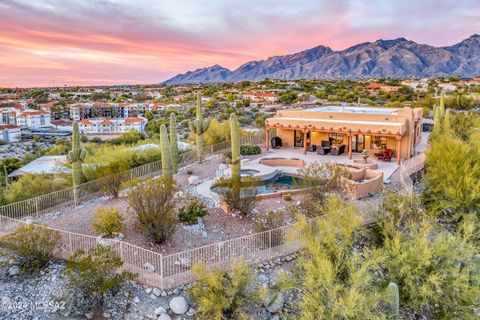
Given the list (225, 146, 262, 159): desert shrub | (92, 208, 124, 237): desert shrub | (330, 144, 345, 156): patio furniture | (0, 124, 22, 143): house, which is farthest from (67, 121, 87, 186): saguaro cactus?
(0, 124, 22, 143): house

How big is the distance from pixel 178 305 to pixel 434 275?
23.4 ft

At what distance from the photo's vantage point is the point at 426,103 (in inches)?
1905

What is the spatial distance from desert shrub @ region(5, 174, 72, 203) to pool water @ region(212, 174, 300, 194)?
8544 millimetres

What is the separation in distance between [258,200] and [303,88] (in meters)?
68.5

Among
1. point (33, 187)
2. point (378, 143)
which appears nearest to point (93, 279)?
point (33, 187)

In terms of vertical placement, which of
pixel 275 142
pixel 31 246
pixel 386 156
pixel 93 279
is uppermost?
pixel 275 142

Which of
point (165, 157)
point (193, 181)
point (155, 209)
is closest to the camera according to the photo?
point (155, 209)

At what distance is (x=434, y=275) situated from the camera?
10719 millimetres

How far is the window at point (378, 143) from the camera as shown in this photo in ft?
83.0

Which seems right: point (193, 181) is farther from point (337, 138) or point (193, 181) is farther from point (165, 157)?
point (337, 138)

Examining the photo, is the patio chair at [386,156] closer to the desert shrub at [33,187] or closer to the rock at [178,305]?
the rock at [178,305]

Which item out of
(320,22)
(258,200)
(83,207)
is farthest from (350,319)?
(320,22)

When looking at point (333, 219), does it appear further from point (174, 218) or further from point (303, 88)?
point (303, 88)

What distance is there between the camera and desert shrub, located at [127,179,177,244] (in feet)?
43.1
